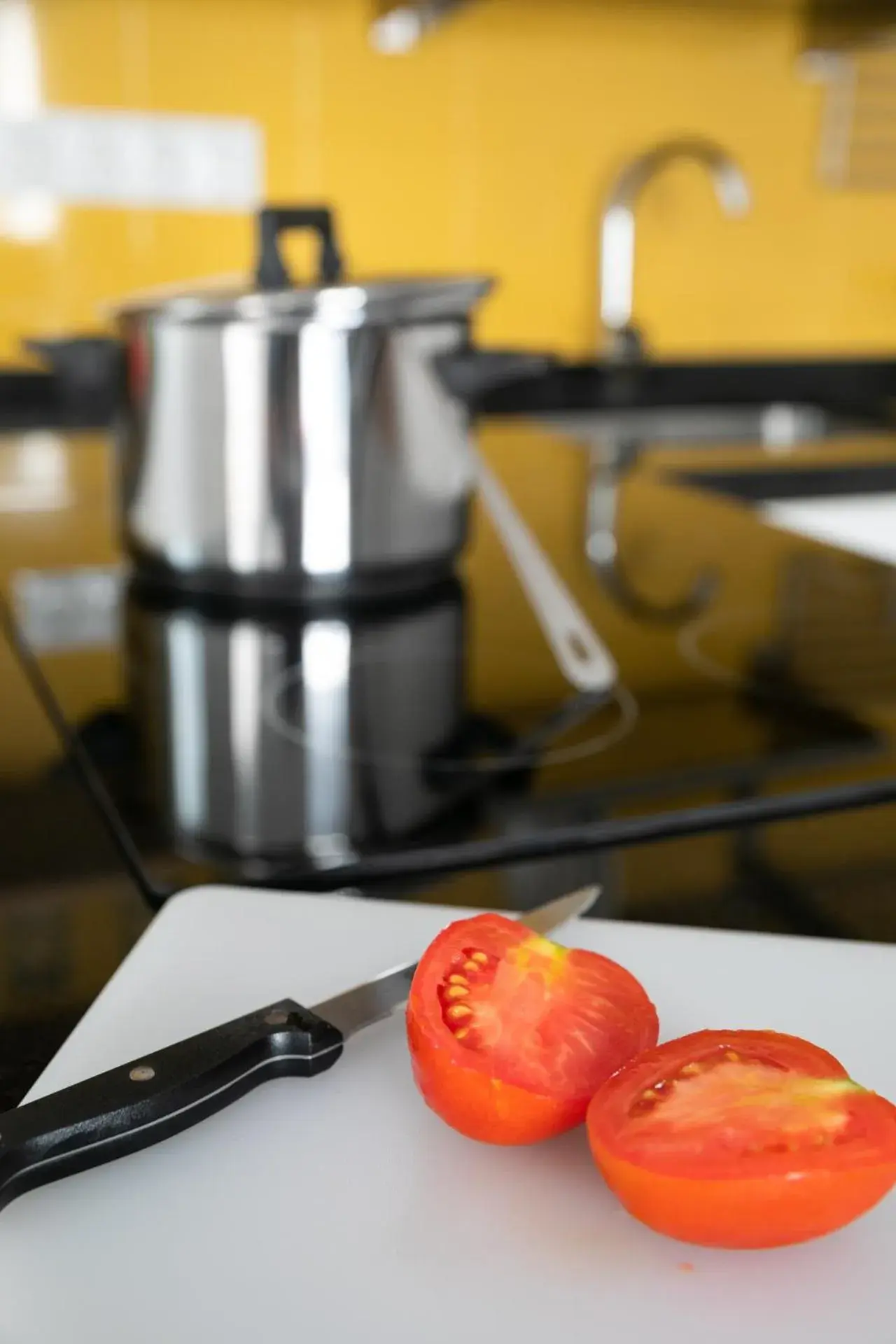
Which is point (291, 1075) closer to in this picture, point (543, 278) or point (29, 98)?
point (29, 98)

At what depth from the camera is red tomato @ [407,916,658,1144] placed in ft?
0.91

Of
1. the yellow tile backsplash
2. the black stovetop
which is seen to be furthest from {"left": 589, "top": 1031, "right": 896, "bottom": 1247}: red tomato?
the yellow tile backsplash

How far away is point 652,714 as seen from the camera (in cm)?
58

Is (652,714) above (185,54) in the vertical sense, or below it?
below

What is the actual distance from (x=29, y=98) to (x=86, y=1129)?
76.5 inches

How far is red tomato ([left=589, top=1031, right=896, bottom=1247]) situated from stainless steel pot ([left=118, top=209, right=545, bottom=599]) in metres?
0.46

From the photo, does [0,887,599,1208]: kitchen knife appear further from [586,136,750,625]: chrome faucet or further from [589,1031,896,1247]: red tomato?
[586,136,750,625]: chrome faucet

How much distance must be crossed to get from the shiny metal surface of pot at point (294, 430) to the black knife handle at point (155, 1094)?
1.32 feet

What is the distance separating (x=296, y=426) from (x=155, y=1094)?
45cm

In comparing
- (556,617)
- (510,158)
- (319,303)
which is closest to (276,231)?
(319,303)

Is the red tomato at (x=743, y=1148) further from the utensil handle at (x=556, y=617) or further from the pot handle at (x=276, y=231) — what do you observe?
the pot handle at (x=276, y=231)

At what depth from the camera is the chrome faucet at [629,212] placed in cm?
207

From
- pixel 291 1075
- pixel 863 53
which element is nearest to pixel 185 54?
pixel 863 53

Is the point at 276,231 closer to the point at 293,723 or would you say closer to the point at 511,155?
the point at 293,723
